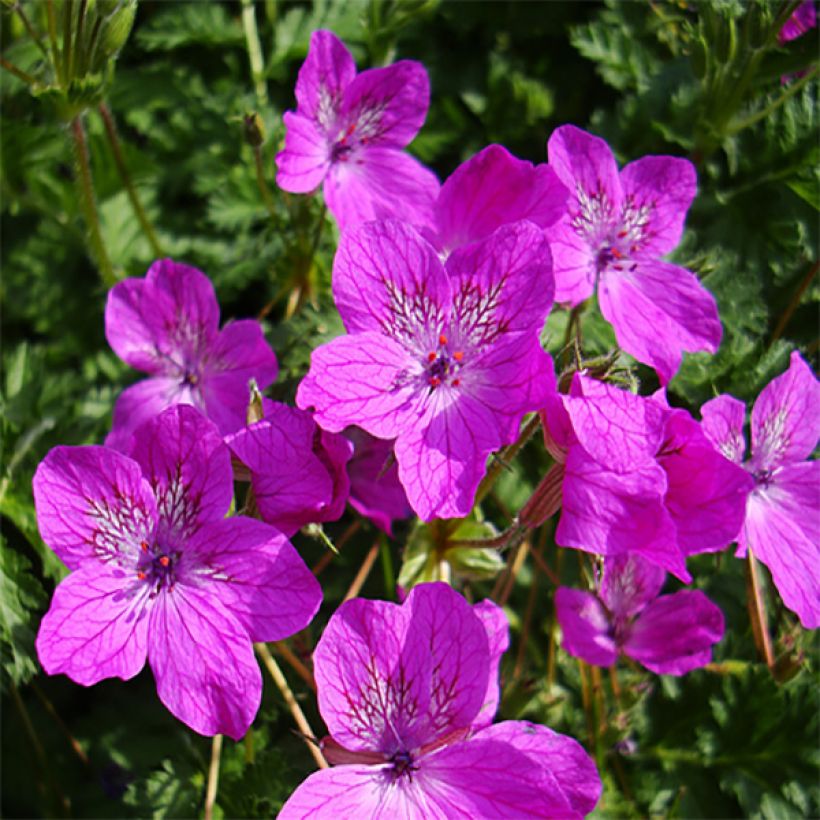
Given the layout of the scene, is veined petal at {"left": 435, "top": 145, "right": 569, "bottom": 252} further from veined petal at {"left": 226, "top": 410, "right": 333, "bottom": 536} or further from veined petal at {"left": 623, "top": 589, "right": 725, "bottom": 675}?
veined petal at {"left": 623, "top": 589, "right": 725, "bottom": 675}

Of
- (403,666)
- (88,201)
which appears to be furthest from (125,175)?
(403,666)

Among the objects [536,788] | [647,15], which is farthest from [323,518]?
[647,15]

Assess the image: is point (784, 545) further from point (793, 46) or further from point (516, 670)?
point (793, 46)

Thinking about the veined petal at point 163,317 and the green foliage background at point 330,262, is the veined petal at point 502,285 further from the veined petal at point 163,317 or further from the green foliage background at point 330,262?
the veined petal at point 163,317

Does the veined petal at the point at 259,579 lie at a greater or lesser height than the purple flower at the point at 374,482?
greater

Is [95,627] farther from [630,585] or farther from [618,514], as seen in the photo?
[630,585]

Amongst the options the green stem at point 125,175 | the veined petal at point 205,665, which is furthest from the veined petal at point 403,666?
the green stem at point 125,175
